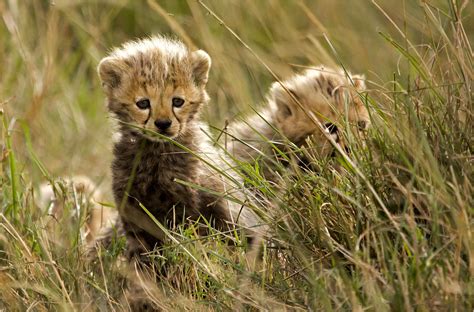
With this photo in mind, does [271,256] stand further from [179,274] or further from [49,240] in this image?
[49,240]

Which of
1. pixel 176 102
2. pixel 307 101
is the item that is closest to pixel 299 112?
pixel 307 101

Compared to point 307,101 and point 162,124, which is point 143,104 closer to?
point 162,124

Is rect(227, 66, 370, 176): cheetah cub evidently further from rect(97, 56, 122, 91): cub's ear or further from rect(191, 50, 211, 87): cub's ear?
rect(97, 56, 122, 91): cub's ear

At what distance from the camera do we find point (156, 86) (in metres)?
3.84

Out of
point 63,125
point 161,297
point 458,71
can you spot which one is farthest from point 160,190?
point 63,125

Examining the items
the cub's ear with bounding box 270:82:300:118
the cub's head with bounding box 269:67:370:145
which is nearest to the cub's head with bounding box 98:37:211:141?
the cub's head with bounding box 269:67:370:145

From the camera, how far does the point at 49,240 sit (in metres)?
3.73

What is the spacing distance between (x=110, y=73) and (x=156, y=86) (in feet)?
1.09

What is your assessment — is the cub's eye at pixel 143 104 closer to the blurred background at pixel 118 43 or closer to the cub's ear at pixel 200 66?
the cub's ear at pixel 200 66

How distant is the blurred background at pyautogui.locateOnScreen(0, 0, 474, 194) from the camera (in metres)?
5.23

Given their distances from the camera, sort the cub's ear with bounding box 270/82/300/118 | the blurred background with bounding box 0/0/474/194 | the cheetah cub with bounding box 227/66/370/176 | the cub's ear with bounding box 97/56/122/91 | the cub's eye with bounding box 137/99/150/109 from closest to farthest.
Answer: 1. the cub's eye with bounding box 137/99/150/109
2. the cub's ear with bounding box 97/56/122/91
3. the cheetah cub with bounding box 227/66/370/176
4. the cub's ear with bounding box 270/82/300/118
5. the blurred background with bounding box 0/0/474/194

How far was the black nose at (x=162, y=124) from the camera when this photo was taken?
3746 millimetres

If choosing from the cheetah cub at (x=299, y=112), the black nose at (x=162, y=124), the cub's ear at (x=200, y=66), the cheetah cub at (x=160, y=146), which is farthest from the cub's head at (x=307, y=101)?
the black nose at (x=162, y=124)

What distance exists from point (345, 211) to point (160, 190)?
1089mm
